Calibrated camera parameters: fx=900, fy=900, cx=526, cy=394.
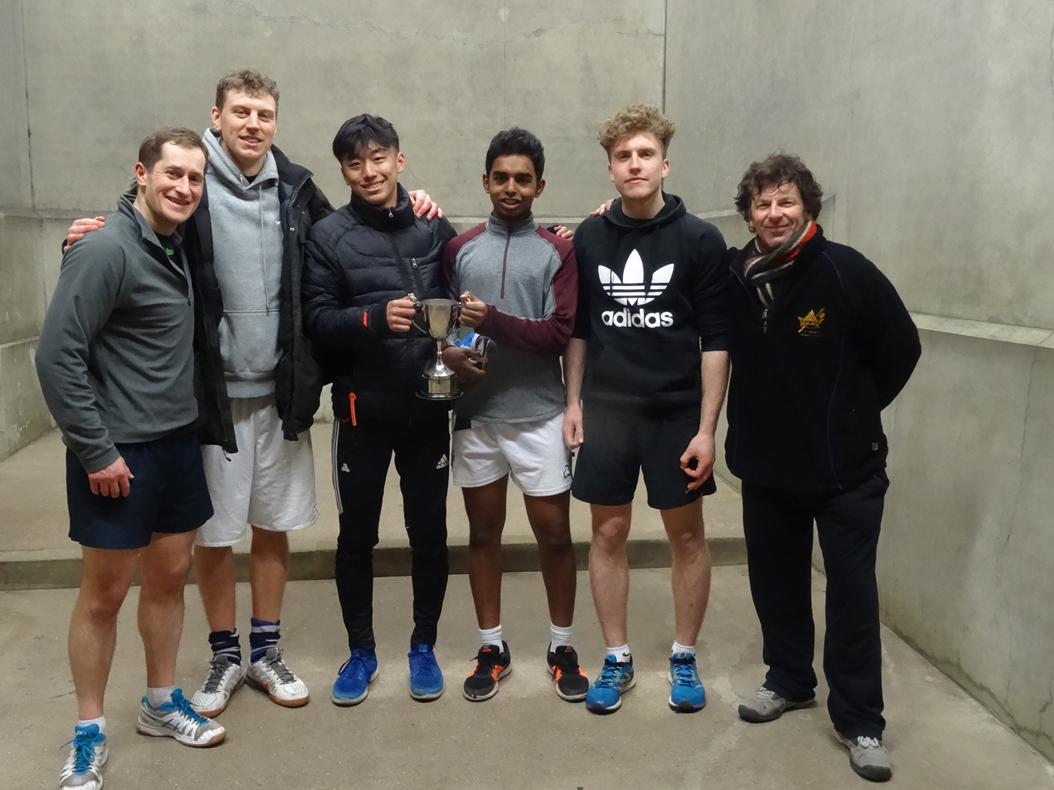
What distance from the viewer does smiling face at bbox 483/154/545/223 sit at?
285 cm

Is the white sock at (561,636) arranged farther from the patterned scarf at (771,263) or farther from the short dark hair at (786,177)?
the short dark hair at (786,177)

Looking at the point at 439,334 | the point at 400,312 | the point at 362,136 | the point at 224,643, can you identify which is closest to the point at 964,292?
the point at 439,334

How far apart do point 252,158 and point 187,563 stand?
1.28 metres

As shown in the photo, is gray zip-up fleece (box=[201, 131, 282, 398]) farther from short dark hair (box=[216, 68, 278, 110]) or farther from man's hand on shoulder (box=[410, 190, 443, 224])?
man's hand on shoulder (box=[410, 190, 443, 224])

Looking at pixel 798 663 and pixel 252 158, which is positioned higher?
pixel 252 158

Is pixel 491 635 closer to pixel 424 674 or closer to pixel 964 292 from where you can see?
pixel 424 674

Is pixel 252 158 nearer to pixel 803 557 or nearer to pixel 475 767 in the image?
pixel 475 767

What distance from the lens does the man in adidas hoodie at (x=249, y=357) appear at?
279 cm

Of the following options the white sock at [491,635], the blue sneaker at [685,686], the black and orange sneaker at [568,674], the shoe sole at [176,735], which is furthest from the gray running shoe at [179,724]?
the blue sneaker at [685,686]

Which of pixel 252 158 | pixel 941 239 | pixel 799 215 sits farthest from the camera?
pixel 941 239

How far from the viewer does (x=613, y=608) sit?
3.09 meters

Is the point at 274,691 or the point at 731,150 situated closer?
the point at 274,691

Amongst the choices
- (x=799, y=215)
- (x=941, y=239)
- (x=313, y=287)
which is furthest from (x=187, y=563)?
(x=941, y=239)

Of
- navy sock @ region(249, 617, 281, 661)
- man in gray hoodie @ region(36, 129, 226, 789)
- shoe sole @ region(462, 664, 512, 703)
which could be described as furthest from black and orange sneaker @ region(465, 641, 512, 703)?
man in gray hoodie @ region(36, 129, 226, 789)
